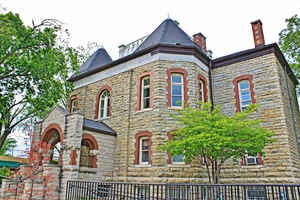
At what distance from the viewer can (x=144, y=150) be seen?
14.1m

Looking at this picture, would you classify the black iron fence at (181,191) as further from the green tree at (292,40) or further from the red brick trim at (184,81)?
the green tree at (292,40)

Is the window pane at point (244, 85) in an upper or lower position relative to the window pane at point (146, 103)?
upper

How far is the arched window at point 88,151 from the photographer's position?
14.1 meters

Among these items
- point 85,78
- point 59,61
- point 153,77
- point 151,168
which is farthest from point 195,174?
point 85,78

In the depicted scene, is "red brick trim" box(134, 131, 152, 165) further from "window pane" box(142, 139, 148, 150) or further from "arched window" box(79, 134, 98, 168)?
"arched window" box(79, 134, 98, 168)

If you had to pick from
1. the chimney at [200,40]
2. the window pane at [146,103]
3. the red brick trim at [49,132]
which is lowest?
the red brick trim at [49,132]

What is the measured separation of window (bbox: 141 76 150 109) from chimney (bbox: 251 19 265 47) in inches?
290

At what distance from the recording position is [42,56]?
43.4 feet

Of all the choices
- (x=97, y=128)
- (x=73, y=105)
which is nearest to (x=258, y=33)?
(x=97, y=128)

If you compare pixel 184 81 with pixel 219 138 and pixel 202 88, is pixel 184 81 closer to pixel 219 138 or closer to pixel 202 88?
pixel 202 88

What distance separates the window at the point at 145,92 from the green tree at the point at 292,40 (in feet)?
43.6

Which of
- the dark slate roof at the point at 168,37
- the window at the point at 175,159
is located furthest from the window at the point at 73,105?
the window at the point at 175,159

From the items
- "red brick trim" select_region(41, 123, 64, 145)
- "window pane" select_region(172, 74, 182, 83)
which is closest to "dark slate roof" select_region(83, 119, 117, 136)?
"red brick trim" select_region(41, 123, 64, 145)

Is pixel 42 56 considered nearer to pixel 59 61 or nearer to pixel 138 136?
pixel 59 61
